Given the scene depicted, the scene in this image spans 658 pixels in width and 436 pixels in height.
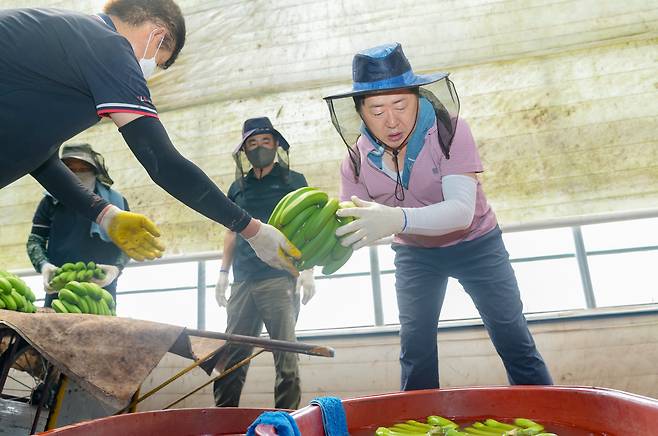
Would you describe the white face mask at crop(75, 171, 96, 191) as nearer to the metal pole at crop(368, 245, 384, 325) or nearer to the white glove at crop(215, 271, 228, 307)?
the white glove at crop(215, 271, 228, 307)

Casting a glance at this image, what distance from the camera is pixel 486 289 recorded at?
1361mm

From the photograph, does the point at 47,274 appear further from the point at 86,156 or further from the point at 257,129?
the point at 257,129

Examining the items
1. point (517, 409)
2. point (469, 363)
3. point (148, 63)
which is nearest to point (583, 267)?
point (469, 363)

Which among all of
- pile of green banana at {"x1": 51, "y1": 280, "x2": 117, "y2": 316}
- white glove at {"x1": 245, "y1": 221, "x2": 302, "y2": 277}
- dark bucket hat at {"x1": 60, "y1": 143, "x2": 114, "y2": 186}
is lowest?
pile of green banana at {"x1": 51, "y1": 280, "x2": 117, "y2": 316}

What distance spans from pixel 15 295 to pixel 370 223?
1309 millimetres

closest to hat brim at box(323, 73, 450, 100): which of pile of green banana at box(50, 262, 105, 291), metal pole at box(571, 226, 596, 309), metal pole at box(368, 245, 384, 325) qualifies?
pile of green banana at box(50, 262, 105, 291)

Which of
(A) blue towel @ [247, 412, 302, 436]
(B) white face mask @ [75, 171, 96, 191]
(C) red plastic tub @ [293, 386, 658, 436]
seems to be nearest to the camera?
(A) blue towel @ [247, 412, 302, 436]

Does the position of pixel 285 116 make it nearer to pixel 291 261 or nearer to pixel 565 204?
pixel 565 204

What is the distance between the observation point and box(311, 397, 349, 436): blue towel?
0.65 meters

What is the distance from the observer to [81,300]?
1.75m

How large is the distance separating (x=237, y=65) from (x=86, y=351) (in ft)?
9.11

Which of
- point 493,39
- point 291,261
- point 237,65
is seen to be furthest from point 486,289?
point 237,65

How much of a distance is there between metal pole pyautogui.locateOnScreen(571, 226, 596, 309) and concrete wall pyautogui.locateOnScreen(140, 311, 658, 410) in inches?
10.4

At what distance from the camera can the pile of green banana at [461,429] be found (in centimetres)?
68
